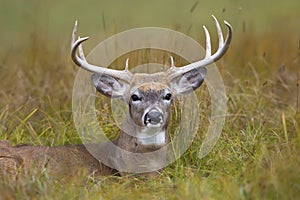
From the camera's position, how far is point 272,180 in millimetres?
5430

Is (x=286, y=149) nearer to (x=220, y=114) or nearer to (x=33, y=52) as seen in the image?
(x=220, y=114)

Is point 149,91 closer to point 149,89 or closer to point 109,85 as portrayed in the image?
point 149,89

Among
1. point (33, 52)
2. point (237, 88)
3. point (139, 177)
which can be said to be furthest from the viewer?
point (33, 52)

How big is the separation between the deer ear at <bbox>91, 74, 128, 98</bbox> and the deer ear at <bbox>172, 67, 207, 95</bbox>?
16.8 inches

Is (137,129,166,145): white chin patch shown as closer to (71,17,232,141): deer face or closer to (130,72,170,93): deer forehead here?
(71,17,232,141): deer face

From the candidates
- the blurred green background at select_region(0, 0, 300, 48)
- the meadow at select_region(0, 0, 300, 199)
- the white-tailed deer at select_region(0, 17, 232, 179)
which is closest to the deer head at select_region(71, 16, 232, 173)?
the white-tailed deer at select_region(0, 17, 232, 179)

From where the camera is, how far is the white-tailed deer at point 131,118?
6602 mm

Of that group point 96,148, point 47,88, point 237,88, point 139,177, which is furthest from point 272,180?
point 47,88

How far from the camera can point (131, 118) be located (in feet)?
22.5

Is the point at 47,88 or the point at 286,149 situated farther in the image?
the point at 47,88

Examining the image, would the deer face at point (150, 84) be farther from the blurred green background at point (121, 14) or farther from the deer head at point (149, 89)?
the blurred green background at point (121, 14)

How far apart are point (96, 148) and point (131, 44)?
6.32 ft

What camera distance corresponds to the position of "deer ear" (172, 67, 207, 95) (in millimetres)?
7051

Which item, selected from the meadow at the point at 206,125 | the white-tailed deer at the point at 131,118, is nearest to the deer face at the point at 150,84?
the white-tailed deer at the point at 131,118
